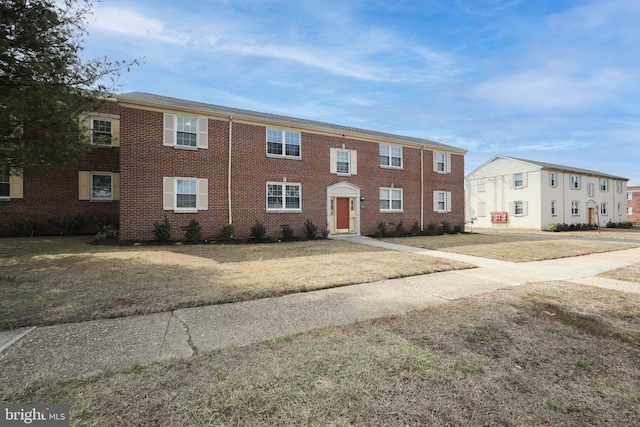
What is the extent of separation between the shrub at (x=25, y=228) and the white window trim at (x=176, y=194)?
256 inches

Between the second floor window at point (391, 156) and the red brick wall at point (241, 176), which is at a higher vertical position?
the second floor window at point (391, 156)

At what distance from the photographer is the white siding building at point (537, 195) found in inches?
1093

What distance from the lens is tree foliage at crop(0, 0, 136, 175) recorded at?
6559 mm

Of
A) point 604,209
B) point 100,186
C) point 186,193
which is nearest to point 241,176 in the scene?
point 186,193

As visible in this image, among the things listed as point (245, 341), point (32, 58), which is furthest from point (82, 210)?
point (245, 341)

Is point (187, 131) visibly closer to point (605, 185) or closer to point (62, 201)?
point (62, 201)

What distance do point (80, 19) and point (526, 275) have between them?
1325 cm

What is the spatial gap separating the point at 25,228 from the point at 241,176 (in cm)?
994

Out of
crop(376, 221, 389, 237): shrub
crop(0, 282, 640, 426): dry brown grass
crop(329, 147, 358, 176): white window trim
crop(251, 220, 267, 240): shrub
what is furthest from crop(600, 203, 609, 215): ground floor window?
crop(0, 282, 640, 426): dry brown grass

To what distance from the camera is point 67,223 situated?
46.6 ft

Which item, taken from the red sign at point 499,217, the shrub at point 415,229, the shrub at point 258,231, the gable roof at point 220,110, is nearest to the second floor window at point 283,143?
the gable roof at point 220,110

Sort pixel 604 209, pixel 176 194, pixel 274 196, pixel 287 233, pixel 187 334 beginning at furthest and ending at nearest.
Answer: pixel 604 209, pixel 274 196, pixel 287 233, pixel 176 194, pixel 187 334

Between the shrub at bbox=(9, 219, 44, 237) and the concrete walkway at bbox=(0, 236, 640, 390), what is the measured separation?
13.7m

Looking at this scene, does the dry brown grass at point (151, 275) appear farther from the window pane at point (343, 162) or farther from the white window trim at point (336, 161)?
the window pane at point (343, 162)
